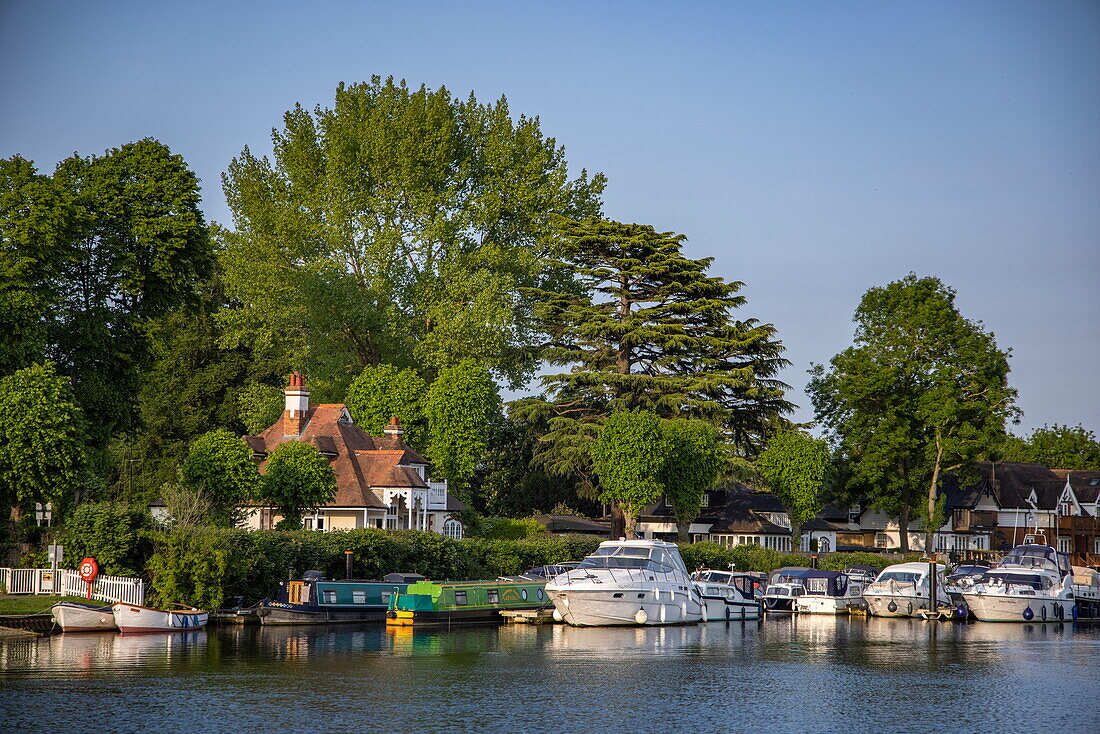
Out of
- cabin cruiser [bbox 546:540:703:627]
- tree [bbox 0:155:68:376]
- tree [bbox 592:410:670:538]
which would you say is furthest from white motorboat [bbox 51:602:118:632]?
tree [bbox 592:410:670:538]

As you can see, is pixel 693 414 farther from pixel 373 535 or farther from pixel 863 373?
pixel 373 535

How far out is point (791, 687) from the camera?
121ft

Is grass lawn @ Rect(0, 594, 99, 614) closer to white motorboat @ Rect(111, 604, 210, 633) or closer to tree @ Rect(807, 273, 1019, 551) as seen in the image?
white motorboat @ Rect(111, 604, 210, 633)

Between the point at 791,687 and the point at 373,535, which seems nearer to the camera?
the point at 791,687

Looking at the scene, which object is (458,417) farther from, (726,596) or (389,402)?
(726,596)

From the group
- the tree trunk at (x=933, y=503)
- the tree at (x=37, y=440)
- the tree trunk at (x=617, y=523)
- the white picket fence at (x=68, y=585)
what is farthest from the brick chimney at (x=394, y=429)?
the tree trunk at (x=933, y=503)

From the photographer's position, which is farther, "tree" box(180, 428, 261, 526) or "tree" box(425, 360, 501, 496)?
"tree" box(425, 360, 501, 496)

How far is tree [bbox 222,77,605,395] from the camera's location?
76688 mm

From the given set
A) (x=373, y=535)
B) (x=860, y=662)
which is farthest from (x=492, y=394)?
(x=860, y=662)

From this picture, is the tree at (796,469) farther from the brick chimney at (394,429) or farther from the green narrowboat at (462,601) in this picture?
the green narrowboat at (462,601)

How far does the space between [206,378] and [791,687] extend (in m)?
58.2

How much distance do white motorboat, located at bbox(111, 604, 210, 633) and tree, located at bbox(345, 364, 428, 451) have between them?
30192 mm

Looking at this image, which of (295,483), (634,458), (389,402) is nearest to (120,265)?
(295,483)

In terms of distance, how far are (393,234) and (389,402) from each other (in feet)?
34.6
